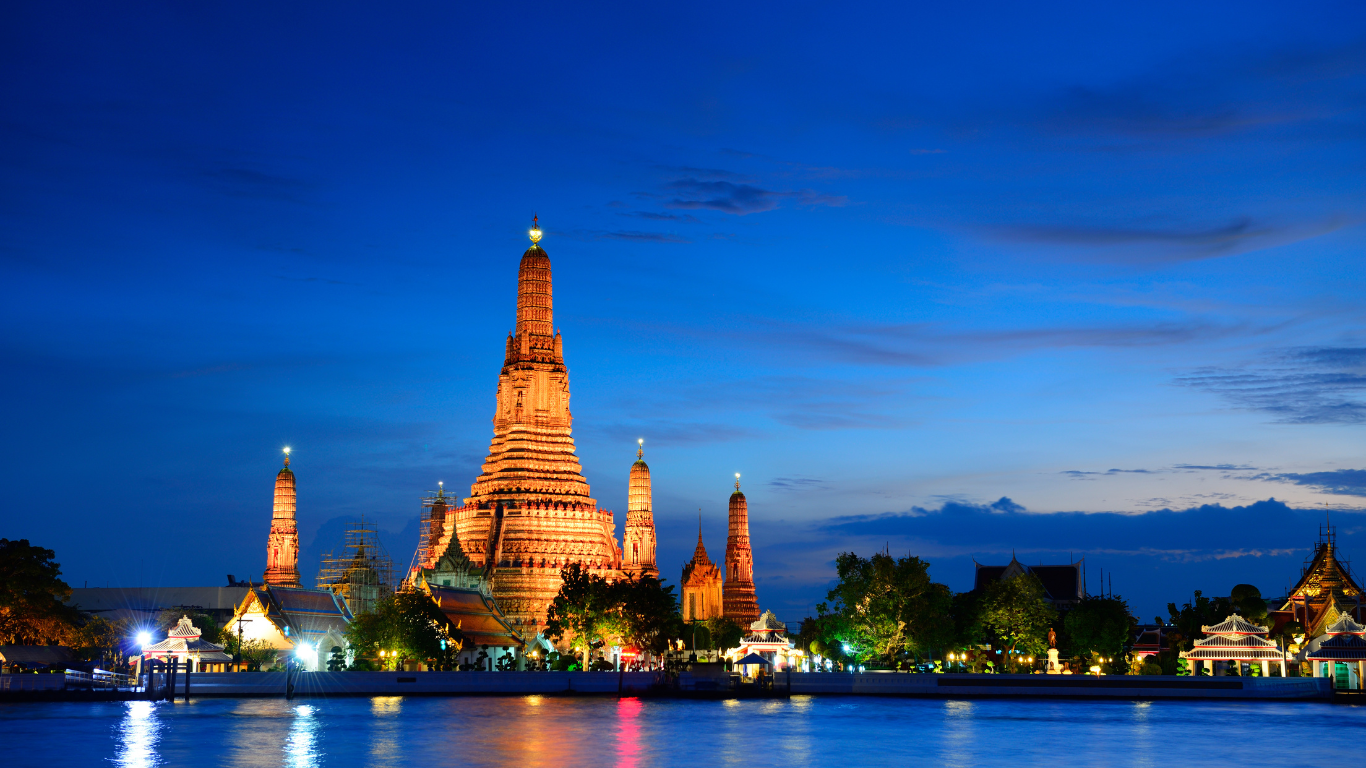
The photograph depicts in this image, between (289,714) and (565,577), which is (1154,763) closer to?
(289,714)

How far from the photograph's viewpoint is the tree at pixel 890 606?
71.4 metres

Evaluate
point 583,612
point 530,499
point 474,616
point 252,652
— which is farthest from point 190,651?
point 530,499

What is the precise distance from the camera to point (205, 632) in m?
76.3

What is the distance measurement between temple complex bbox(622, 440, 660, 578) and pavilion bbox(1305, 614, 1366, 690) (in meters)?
41.4

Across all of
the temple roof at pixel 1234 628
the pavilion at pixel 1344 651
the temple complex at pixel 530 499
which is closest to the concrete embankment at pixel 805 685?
the pavilion at pixel 1344 651

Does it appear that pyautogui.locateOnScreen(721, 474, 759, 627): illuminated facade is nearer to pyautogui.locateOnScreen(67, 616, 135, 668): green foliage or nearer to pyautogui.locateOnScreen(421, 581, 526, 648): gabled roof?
pyautogui.locateOnScreen(421, 581, 526, 648): gabled roof

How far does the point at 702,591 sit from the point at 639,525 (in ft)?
53.1

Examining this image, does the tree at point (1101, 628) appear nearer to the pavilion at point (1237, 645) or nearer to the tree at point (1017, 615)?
the tree at point (1017, 615)

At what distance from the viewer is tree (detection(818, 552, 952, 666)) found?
71.4 metres

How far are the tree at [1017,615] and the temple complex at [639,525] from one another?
82.0ft

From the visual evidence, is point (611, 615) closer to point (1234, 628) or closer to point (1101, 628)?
point (1101, 628)

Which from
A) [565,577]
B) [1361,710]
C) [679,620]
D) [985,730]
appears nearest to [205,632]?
[565,577]

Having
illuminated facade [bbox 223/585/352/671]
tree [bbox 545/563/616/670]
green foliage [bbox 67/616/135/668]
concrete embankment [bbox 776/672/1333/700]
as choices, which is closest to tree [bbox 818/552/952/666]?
concrete embankment [bbox 776/672/1333/700]

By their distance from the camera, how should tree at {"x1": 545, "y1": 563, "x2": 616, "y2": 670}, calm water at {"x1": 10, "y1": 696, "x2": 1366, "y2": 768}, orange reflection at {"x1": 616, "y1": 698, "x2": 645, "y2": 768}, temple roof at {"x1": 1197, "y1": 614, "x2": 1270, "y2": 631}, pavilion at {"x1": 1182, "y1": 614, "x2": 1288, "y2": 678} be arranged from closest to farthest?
orange reflection at {"x1": 616, "y1": 698, "x2": 645, "y2": 768} < calm water at {"x1": 10, "y1": 696, "x2": 1366, "y2": 768} < pavilion at {"x1": 1182, "y1": 614, "x2": 1288, "y2": 678} < temple roof at {"x1": 1197, "y1": 614, "x2": 1270, "y2": 631} < tree at {"x1": 545, "y1": 563, "x2": 616, "y2": 670}
